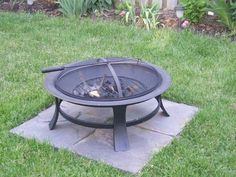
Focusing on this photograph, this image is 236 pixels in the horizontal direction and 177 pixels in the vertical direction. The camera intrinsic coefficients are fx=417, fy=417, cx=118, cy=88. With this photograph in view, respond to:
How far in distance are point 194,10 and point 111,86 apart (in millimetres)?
2492

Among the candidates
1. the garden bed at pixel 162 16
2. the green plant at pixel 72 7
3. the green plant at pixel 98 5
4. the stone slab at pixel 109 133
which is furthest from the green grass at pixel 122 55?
the green plant at pixel 98 5

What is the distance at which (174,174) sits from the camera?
2.54m

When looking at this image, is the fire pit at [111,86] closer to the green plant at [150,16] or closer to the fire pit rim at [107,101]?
the fire pit rim at [107,101]

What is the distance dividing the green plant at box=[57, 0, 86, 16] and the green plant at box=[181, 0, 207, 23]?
1.39 meters

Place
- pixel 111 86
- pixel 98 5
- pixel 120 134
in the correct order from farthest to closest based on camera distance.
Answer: pixel 98 5 → pixel 111 86 → pixel 120 134

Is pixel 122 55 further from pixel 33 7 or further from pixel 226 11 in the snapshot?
pixel 33 7

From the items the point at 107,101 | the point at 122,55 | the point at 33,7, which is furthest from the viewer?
the point at 33,7

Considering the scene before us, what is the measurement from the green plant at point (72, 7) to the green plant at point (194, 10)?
139cm

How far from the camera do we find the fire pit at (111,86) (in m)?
2.64

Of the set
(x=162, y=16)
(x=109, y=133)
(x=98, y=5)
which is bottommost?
(x=109, y=133)

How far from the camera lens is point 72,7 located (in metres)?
5.64

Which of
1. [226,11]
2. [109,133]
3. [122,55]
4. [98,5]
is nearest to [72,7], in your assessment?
[98,5]

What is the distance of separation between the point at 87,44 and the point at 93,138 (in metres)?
1.97

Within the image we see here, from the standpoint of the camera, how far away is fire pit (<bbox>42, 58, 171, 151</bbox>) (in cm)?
264
